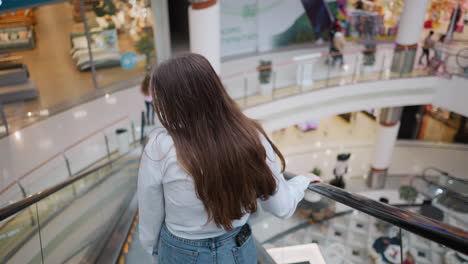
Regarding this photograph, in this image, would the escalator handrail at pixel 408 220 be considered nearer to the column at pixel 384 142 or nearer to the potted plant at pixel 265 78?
the potted plant at pixel 265 78

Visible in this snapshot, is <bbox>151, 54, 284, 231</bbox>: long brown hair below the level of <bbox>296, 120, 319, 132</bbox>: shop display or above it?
above

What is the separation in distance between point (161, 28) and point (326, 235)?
10.4 metres

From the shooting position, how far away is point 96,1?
32.7 feet

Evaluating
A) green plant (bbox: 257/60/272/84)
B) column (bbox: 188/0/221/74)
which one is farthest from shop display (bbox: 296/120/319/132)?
column (bbox: 188/0/221/74)

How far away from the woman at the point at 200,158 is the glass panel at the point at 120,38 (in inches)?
379

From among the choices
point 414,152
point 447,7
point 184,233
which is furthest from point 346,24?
point 184,233

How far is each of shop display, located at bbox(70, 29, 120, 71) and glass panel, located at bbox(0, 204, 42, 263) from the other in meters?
8.31

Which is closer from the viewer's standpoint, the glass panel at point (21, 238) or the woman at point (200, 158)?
the woman at point (200, 158)

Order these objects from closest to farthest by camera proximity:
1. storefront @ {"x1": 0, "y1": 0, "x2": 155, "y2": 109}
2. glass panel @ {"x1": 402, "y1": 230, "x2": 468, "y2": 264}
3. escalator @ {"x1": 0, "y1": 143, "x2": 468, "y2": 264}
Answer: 1. glass panel @ {"x1": 402, "y1": 230, "x2": 468, "y2": 264}
2. escalator @ {"x1": 0, "y1": 143, "x2": 468, "y2": 264}
3. storefront @ {"x1": 0, "y1": 0, "x2": 155, "y2": 109}

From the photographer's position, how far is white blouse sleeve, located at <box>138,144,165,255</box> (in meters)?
1.45

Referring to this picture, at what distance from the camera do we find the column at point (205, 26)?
7.78m

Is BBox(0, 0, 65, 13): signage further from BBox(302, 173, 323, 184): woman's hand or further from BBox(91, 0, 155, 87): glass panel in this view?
BBox(302, 173, 323, 184): woman's hand

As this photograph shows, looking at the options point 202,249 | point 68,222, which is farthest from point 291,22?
point 202,249

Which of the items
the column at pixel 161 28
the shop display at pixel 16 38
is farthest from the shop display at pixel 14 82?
the column at pixel 161 28
